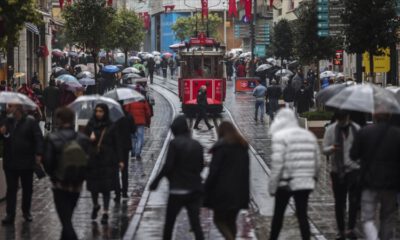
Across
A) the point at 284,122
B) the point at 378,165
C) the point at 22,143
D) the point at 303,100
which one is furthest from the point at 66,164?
the point at 303,100

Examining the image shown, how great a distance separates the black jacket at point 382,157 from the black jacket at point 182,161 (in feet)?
6.43

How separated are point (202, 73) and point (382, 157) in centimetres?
3347

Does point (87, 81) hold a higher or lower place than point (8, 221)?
higher

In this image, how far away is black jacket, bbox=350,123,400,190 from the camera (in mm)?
12492

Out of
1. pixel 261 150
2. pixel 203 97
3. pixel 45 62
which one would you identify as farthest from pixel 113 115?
pixel 45 62

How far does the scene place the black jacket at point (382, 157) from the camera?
492 inches

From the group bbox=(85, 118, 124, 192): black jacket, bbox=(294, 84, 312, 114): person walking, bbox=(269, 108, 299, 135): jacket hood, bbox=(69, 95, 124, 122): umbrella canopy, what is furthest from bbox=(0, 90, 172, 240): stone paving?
bbox=(294, 84, 312, 114): person walking

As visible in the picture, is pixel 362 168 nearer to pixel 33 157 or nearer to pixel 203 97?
pixel 33 157

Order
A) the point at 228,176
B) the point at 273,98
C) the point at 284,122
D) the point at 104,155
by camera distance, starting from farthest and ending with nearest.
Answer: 1. the point at 273,98
2. the point at 104,155
3. the point at 284,122
4. the point at 228,176

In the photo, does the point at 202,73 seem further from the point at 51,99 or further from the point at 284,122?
the point at 284,122

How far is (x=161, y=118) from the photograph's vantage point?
43.4 m

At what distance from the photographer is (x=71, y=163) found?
1270 centimetres

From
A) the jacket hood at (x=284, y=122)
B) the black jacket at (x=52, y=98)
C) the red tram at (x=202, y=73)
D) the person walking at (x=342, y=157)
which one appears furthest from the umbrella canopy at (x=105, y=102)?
the red tram at (x=202, y=73)

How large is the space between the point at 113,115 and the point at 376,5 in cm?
1566
